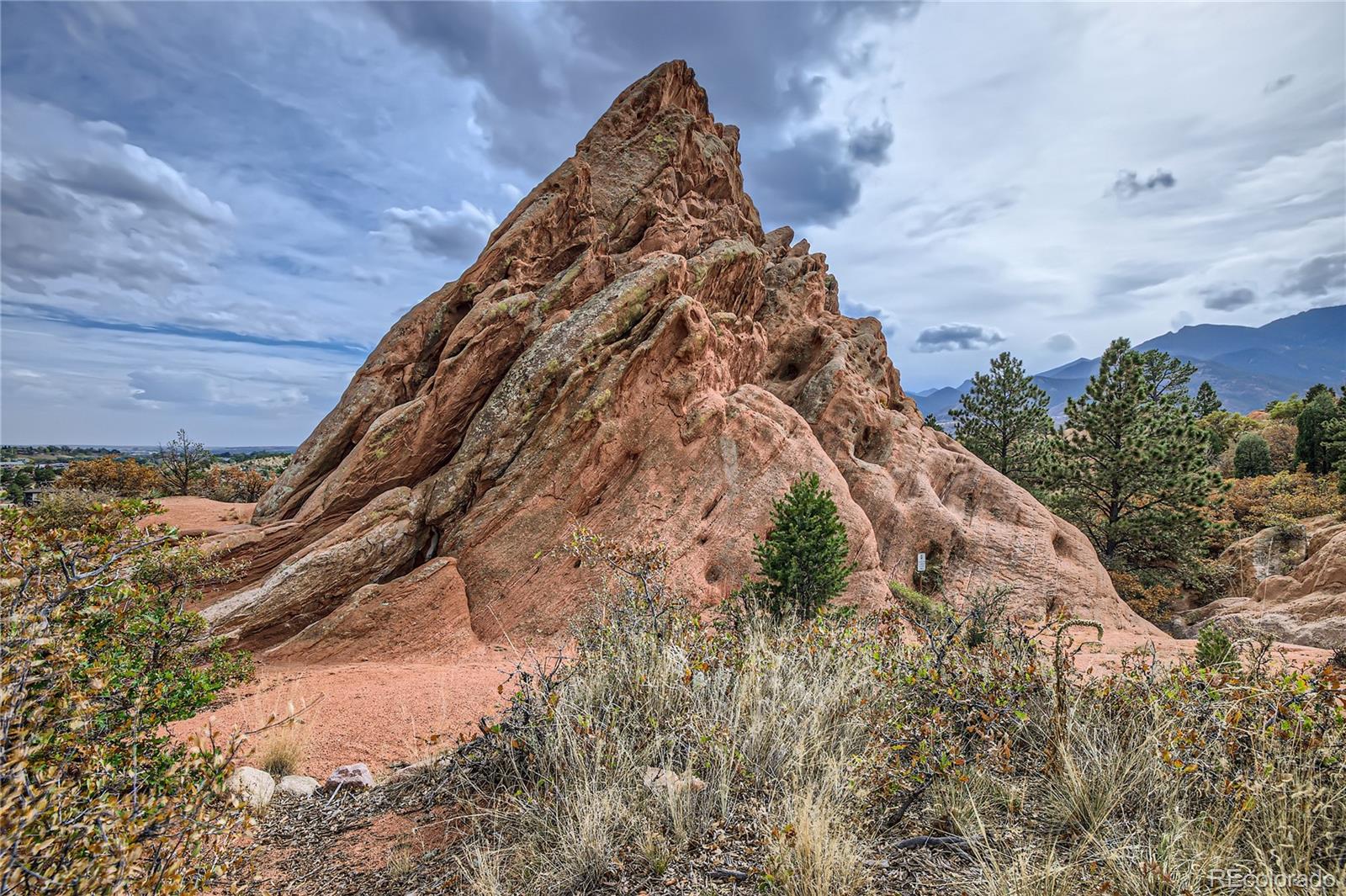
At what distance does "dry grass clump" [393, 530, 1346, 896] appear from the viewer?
295 centimetres

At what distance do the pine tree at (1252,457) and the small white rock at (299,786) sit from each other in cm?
4649

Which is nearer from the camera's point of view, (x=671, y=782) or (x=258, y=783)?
(x=671, y=782)

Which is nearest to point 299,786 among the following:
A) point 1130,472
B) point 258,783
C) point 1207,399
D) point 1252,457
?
point 258,783

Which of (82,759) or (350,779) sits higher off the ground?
(82,759)

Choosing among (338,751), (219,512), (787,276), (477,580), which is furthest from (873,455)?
(219,512)

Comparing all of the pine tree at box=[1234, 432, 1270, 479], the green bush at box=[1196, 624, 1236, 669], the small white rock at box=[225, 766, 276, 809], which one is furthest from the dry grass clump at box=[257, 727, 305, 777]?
the pine tree at box=[1234, 432, 1270, 479]

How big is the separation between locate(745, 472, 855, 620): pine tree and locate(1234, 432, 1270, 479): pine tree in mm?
37735

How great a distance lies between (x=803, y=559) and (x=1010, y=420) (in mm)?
22649

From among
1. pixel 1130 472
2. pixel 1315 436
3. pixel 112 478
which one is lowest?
pixel 1130 472

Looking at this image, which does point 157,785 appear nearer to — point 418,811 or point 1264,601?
point 418,811

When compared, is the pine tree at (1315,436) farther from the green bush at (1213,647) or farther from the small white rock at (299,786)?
the small white rock at (299,786)

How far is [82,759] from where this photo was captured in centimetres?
282

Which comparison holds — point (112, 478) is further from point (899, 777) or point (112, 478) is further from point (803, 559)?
point (899, 777)

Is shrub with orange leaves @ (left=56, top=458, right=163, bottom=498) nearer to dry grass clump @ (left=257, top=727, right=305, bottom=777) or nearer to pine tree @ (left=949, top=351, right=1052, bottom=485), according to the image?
dry grass clump @ (left=257, top=727, right=305, bottom=777)
